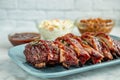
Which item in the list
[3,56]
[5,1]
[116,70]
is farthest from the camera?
[5,1]

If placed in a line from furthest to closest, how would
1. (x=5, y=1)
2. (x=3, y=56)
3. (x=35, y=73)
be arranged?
(x=5, y=1), (x=3, y=56), (x=35, y=73)

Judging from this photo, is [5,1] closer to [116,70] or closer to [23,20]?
[23,20]

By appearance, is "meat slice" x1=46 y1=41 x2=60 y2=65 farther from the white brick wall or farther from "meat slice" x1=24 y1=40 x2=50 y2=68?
the white brick wall

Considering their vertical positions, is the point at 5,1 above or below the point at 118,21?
above

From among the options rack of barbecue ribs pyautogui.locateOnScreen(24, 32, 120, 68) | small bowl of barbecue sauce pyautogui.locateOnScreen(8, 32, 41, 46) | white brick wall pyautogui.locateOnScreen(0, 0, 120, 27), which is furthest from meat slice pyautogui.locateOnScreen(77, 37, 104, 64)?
white brick wall pyautogui.locateOnScreen(0, 0, 120, 27)

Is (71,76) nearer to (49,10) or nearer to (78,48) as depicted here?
(78,48)

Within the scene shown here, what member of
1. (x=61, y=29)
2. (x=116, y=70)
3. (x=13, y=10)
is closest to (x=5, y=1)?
(x=13, y=10)
